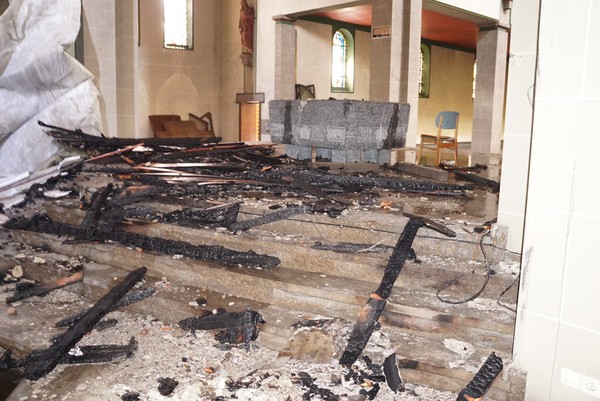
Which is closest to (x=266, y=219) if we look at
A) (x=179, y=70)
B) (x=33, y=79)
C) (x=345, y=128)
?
(x=345, y=128)

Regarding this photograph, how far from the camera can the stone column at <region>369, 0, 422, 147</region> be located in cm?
1216

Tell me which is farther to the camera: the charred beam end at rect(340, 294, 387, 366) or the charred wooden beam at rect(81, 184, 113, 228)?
the charred wooden beam at rect(81, 184, 113, 228)

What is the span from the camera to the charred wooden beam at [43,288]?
3877 mm

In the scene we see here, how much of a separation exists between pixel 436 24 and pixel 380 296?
737 inches

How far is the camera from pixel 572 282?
2346 mm

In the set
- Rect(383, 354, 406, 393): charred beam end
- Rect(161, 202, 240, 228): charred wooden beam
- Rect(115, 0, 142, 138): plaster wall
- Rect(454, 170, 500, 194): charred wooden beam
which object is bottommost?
Rect(383, 354, 406, 393): charred beam end

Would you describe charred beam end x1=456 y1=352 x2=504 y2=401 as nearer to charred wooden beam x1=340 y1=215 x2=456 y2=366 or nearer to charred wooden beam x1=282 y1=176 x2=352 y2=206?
charred wooden beam x1=340 y1=215 x2=456 y2=366

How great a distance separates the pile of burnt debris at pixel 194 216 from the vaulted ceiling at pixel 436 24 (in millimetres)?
9228

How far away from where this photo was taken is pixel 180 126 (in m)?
16.7

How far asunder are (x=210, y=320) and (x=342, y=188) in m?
2.76

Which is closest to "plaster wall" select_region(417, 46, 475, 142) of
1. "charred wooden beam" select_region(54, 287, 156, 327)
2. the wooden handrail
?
the wooden handrail

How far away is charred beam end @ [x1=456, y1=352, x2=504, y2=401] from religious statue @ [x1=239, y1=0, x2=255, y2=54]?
14.9 metres

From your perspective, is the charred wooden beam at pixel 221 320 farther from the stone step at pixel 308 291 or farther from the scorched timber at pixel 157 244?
the scorched timber at pixel 157 244

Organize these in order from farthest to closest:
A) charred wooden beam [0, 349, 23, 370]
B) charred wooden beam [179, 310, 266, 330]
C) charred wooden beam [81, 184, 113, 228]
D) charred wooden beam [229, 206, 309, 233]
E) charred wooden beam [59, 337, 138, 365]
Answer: charred wooden beam [81, 184, 113, 228], charred wooden beam [229, 206, 309, 233], charred wooden beam [179, 310, 266, 330], charred wooden beam [0, 349, 23, 370], charred wooden beam [59, 337, 138, 365]
